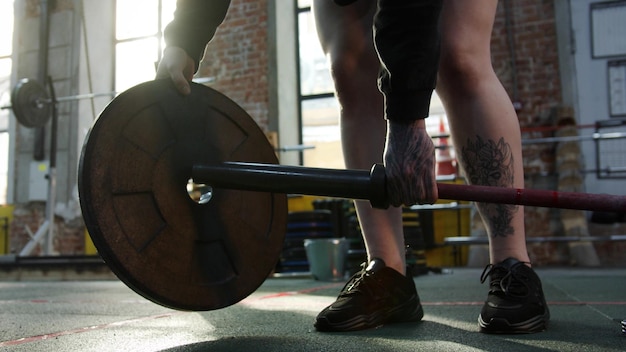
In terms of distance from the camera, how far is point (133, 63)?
659cm

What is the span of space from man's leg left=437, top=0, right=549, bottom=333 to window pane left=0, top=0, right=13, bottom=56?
22.5 ft

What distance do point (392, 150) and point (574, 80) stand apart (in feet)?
15.4

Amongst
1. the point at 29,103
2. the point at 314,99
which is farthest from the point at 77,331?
the point at 314,99

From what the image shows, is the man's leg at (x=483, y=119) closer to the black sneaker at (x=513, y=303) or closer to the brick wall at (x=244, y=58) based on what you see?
the black sneaker at (x=513, y=303)

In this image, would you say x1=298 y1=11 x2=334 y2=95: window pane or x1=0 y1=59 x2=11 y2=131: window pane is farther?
x1=0 y1=59 x2=11 y2=131: window pane

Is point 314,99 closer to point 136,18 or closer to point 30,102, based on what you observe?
point 136,18

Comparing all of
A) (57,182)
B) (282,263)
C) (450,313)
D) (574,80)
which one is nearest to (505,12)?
(574,80)

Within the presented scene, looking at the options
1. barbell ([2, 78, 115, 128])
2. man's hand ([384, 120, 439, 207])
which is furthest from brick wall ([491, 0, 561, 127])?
man's hand ([384, 120, 439, 207])

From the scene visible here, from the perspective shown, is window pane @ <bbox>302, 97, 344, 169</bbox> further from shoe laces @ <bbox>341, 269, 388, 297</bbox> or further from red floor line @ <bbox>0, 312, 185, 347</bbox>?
shoe laces @ <bbox>341, 269, 388, 297</bbox>

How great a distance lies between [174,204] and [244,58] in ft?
16.3

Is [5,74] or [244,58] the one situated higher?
[5,74]

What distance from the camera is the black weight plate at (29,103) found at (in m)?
4.93

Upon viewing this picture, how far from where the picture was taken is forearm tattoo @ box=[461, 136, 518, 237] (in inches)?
44.0

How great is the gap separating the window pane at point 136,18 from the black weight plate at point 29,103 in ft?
5.49
